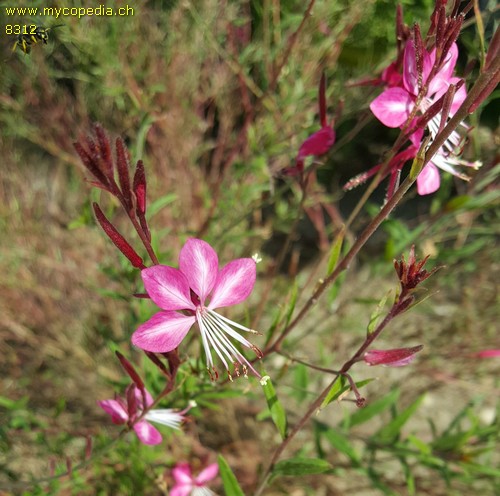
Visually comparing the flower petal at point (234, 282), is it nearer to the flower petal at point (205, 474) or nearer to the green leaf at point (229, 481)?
the green leaf at point (229, 481)

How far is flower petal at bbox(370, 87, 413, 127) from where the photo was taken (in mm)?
641

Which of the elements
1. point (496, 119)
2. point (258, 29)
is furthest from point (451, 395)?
point (258, 29)

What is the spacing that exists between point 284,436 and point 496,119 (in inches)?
61.8

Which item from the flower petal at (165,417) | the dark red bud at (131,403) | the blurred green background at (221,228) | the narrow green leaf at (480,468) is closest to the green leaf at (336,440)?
the blurred green background at (221,228)

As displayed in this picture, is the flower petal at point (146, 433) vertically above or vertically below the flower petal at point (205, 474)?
above

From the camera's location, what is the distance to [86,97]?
2141 mm

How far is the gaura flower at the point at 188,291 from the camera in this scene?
58 cm

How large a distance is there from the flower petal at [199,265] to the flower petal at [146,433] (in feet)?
0.95

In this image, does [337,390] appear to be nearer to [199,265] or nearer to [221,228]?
[199,265]

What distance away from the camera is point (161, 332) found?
0.59 m

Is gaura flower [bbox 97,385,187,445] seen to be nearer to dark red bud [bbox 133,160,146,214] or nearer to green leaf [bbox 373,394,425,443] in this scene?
dark red bud [bbox 133,160,146,214]

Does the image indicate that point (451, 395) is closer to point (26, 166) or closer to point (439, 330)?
point (439, 330)

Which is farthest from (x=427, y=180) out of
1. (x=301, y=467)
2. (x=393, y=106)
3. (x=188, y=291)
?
(x=301, y=467)

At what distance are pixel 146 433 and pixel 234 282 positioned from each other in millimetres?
312
